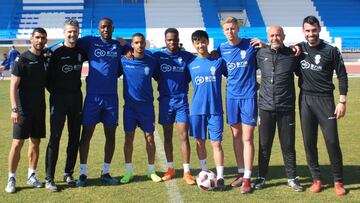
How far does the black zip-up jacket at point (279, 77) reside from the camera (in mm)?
5172

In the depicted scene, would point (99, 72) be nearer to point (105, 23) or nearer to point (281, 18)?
point (105, 23)

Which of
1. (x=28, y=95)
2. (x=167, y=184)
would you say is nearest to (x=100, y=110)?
(x=28, y=95)

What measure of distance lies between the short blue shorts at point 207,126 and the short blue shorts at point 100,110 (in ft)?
3.31

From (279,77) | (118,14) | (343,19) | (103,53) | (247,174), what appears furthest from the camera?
(343,19)

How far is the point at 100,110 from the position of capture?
5.54m

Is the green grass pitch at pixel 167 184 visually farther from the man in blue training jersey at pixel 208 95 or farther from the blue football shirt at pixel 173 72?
the blue football shirt at pixel 173 72

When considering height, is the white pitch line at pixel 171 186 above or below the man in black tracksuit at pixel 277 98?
below

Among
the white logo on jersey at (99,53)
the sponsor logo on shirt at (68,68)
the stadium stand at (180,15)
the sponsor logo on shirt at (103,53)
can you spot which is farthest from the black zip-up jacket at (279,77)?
the stadium stand at (180,15)

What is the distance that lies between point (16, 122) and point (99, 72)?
1154 millimetres

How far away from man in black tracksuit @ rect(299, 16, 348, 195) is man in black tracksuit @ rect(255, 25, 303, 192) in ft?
0.50

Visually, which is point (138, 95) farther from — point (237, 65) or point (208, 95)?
point (237, 65)

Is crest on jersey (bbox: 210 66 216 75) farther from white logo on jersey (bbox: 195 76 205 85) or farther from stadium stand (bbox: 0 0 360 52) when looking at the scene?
stadium stand (bbox: 0 0 360 52)

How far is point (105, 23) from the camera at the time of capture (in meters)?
5.45

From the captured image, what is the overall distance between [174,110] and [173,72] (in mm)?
495
